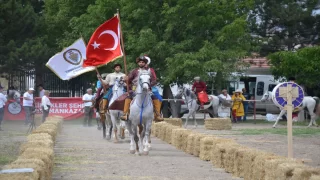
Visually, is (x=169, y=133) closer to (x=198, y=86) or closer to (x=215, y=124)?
(x=215, y=124)

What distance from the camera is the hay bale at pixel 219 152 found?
17.0 meters

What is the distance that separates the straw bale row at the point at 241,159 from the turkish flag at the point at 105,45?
3.20 metres

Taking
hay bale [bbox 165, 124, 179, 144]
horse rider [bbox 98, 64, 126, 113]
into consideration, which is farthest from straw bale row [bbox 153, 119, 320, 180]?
horse rider [bbox 98, 64, 126, 113]

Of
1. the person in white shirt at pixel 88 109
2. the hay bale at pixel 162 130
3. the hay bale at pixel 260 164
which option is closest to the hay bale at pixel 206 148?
the hay bale at pixel 260 164

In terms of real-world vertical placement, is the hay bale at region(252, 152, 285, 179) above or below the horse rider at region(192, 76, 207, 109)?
below

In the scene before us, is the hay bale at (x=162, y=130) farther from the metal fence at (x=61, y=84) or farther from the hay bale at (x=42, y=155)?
the metal fence at (x=61, y=84)

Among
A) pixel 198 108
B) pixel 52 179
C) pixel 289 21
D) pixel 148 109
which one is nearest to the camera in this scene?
pixel 52 179

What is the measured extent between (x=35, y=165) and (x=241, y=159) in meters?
4.41

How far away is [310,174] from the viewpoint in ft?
37.5

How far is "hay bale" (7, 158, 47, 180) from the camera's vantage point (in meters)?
12.3

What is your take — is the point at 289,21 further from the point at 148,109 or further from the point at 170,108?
the point at 148,109

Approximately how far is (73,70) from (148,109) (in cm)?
1172

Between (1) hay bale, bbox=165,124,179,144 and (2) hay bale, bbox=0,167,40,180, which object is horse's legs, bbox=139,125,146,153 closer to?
(1) hay bale, bbox=165,124,179,144

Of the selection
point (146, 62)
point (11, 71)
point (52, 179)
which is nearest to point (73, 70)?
point (146, 62)
